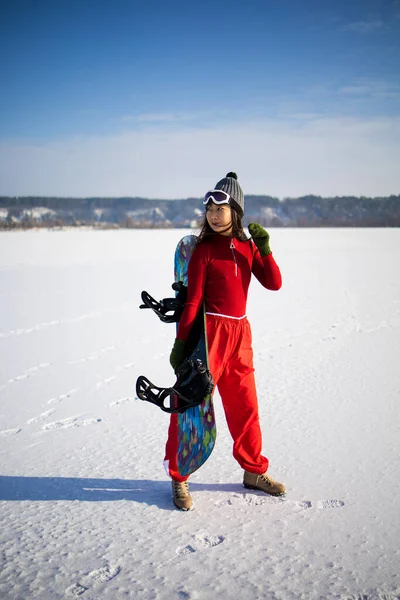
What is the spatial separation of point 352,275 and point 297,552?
10.7 metres

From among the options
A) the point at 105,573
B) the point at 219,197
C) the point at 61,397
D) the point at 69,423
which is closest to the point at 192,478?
the point at 105,573

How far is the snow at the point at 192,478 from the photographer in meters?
2.02

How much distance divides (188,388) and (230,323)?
368mm

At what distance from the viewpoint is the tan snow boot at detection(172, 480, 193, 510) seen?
2.52 meters

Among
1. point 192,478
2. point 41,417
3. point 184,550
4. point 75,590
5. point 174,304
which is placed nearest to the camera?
point 75,590

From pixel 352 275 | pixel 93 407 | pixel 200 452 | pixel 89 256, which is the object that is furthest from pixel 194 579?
pixel 89 256

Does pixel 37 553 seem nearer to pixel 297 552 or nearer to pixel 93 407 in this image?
pixel 297 552

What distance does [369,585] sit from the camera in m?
1.96

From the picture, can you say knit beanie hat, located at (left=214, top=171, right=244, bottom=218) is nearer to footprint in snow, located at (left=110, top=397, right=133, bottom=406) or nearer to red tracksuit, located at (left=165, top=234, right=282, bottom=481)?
red tracksuit, located at (left=165, top=234, right=282, bottom=481)

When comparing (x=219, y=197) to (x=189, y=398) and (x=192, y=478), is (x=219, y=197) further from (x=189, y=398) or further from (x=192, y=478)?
(x=192, y=478)

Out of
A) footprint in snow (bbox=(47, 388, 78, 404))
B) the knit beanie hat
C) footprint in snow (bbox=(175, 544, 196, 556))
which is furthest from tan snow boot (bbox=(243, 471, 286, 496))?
footprint in snow (bbox=(47, 388, 78, 404))

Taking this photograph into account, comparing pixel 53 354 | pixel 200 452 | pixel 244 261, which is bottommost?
pixel 53 354

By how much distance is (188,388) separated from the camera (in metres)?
2.48

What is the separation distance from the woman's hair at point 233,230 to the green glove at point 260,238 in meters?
0.09
